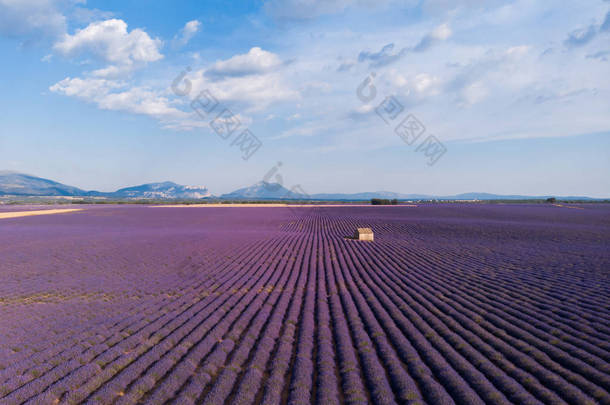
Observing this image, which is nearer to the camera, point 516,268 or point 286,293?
point 286,293

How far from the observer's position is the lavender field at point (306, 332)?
4336 millimetres

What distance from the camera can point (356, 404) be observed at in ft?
13.2

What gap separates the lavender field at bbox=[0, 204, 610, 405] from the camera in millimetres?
4336

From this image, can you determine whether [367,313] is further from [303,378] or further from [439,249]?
[439,249]

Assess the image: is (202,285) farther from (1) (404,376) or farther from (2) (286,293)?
(1) (404,376)

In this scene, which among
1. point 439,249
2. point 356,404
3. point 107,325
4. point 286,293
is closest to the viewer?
point 356,404

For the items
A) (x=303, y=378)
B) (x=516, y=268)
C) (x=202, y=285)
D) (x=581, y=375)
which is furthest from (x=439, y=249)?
(x=303, y=378)

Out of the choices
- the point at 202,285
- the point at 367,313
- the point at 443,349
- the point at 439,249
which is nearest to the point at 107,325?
the point at 202,285

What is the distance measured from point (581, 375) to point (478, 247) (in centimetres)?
1381

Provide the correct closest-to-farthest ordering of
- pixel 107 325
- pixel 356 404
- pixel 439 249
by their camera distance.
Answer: pixel 356 404, pixel 107 325, pixel 439 249

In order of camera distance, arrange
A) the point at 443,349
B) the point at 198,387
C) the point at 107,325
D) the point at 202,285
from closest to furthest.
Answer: the point at 198,387 → the point at 443,349 → the point at 107,325 → the point at 202,285

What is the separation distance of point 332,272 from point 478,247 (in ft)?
31.9

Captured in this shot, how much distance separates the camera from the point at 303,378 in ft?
15.2

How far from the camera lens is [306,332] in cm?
623
